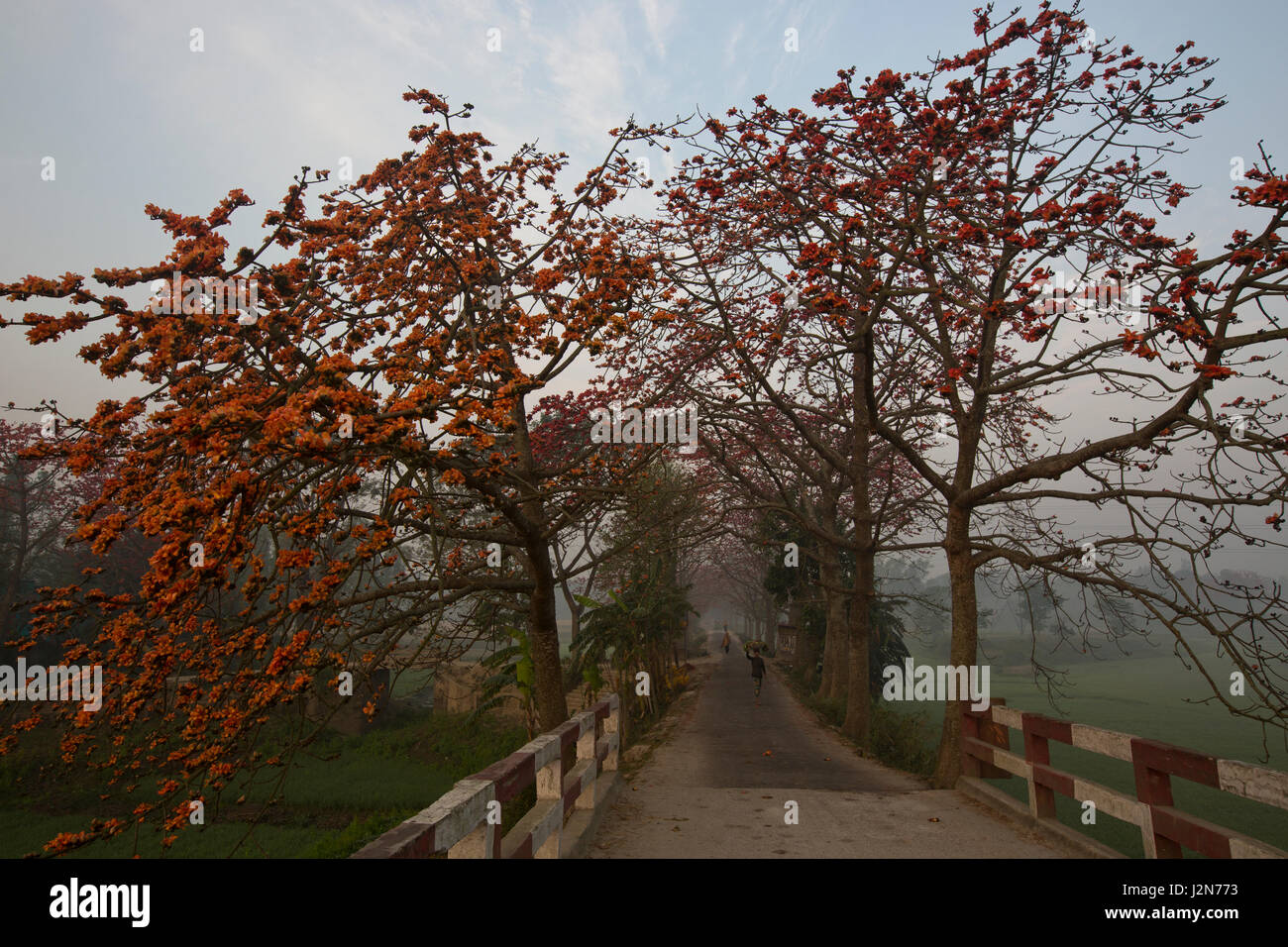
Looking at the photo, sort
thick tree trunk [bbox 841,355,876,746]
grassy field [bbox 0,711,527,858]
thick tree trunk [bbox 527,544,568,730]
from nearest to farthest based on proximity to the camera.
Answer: thick tree trunk [bbox 527,544,568,730] < thick tree trunk [bbox 841,355,876,746] < grassy field [bbox 0,711,527,858]

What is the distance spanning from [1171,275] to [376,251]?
810 cm

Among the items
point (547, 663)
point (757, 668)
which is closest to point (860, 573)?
point (547, 663)

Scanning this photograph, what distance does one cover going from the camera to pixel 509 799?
17.0 feet

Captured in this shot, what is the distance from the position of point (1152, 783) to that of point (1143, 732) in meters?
34.3

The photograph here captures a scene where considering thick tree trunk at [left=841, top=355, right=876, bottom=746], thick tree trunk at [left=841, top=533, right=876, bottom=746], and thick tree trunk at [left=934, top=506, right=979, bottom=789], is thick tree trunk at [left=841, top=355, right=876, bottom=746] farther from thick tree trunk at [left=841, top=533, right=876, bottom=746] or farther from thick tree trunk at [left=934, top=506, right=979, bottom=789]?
thick tree trunk at [left=934, top=506, right=979, bottom=789]

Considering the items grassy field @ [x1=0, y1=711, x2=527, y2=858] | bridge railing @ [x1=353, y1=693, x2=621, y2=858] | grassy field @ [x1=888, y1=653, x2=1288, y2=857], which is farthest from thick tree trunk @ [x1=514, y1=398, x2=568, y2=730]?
grassy field @ [x1=888, y1=653, x2=1288, y2=857]

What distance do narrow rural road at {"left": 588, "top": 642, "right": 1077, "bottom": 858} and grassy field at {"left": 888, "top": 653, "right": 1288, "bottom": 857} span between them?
1907 mm

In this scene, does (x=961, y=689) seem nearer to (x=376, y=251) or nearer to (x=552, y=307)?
(x=552, y=307)

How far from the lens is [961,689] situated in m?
9.76

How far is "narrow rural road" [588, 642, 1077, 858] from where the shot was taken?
6188 mm

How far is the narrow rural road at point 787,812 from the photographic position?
6188mm

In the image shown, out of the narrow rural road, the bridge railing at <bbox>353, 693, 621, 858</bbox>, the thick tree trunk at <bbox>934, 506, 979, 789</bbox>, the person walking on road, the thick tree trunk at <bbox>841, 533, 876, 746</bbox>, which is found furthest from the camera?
the person walking on road
